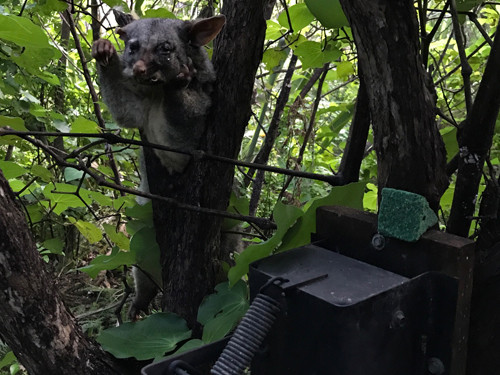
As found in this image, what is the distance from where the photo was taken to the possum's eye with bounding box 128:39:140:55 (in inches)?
61.0

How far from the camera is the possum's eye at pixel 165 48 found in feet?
5.02

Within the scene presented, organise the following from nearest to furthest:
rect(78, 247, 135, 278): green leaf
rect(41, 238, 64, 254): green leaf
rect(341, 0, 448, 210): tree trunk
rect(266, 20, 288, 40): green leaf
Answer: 1. rect(341, 0, 448, 210): tree trunk
2. rect(78, 247, 135, 278): green leaf
3. rect(266, 20, 288, 40): green leaf
4. rect(41, 238, 64, 254): green leaf

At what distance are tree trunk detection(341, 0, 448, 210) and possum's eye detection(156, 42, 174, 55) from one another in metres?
0.94

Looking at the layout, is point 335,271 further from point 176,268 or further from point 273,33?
point 273,33

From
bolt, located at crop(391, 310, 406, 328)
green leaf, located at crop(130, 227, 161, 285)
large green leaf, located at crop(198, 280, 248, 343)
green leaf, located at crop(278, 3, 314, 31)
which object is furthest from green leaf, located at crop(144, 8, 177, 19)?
bolt, located at crop(391, 310, 406, 328)

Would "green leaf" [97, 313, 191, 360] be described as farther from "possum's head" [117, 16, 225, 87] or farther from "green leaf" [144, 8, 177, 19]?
"green leaf" [144, 8, 177, 19]

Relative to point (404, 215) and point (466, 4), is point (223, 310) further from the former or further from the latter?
point (466, 4)

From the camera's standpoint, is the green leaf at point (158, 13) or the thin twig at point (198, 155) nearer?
the thin twig at point (198, 155)

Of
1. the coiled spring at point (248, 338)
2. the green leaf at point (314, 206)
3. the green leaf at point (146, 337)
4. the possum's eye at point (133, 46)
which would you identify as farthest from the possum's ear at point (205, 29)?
the coiled spring at point (248, 338)

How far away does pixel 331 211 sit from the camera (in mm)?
780

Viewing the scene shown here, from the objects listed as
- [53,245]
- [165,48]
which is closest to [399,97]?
[165,48]

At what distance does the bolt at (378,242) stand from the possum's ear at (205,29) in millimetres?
864

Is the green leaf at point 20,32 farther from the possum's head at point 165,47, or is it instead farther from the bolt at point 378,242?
the bolt at point 378,242

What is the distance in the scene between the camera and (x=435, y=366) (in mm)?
662
